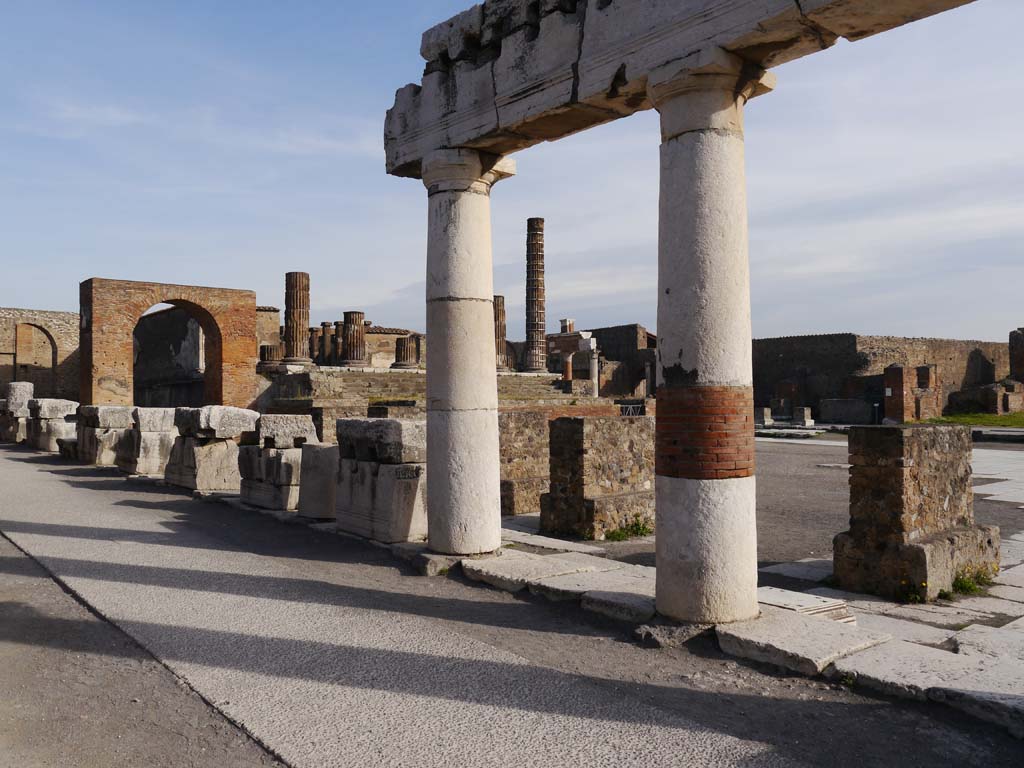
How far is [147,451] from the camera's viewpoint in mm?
12531

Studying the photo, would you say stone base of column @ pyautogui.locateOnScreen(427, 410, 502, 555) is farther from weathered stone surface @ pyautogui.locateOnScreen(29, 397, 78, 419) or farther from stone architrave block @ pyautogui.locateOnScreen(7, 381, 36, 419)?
stone architrave block @ pyautogui.locateOnScreen(7, 381, 36, 419)

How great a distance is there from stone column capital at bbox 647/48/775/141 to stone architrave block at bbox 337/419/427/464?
11.8ft

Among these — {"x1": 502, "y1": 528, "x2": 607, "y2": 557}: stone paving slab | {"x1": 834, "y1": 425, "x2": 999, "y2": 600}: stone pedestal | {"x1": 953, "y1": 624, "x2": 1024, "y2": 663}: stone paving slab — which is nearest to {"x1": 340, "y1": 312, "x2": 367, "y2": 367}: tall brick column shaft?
{"x1": 502, "y1": 528, "x2": 607, "y2": 557}: stone paving slab

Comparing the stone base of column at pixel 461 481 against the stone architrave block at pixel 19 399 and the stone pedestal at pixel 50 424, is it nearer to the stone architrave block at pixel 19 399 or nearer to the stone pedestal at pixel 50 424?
the stone pedestal at pixel 50 424

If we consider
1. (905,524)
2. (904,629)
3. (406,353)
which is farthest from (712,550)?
(406,353)

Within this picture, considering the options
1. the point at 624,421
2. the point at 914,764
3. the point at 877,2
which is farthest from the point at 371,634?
the point at 624,421

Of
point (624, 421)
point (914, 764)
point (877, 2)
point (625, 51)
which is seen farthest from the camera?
point (624, 421)

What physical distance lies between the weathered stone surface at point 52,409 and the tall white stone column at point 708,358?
54.7 feet

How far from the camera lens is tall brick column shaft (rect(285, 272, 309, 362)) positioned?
24.0 m

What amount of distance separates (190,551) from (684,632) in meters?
4.31

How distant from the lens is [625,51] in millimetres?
4820

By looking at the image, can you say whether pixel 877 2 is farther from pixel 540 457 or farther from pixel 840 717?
pixel 540 457

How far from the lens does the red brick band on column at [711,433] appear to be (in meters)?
4.31

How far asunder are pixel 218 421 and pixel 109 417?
485cm
